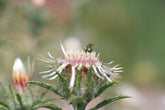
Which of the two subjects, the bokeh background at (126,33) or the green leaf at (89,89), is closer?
the green leaf at (89,89)

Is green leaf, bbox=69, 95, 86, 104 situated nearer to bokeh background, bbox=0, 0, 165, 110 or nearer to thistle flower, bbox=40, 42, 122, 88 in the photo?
thistle flower, bbox=40, 42, 122, 88

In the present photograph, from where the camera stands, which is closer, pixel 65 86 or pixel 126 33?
pixel 65 86

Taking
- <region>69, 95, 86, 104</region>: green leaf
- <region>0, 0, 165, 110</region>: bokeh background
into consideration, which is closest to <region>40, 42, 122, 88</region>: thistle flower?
<region>69, 95, 86, 104</region>: green leaf

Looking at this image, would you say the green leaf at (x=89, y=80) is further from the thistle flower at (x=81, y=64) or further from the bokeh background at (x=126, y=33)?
the bokeh background at (x=126, y=33)

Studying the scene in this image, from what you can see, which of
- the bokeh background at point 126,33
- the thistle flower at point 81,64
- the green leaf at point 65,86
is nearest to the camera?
the green leaf at point 65,86

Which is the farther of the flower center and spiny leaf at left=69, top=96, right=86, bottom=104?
the flower center

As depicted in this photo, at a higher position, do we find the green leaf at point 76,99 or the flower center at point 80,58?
the flower center at point 80,58

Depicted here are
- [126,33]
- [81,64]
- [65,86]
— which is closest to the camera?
[65,86]

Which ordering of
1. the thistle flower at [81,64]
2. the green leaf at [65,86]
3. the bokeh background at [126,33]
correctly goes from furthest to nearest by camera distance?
the bokeh background at [126,33] → the thistle flower at [81,64] → the green leaf at [65,86]

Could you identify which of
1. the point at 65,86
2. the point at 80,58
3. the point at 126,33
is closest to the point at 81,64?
the point at 80,58

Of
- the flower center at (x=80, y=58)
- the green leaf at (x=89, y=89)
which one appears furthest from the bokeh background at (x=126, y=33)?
the green leaf at (x=89, y=89)

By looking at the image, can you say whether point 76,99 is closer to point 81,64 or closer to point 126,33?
point 81,64
